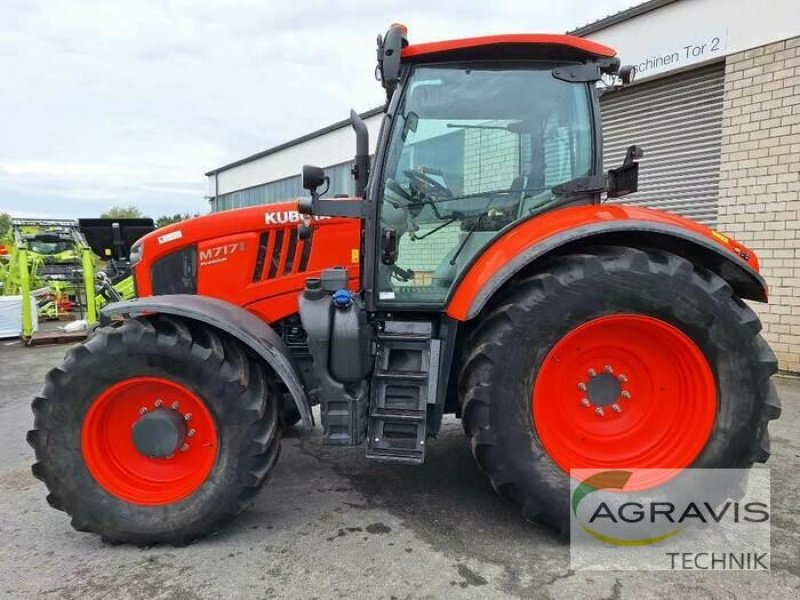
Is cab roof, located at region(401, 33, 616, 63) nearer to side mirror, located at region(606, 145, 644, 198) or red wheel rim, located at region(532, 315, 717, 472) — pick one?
side mirror, located at region(606, 145, 644, 198)

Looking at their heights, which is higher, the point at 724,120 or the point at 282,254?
the point at 724,120

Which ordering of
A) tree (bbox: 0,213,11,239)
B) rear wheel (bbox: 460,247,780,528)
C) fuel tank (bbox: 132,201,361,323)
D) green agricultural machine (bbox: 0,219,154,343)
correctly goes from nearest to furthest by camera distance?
rear wheel (bbox: 460,247,780,528)
fuel tank (bbox: 132,201,361,323)
green agricultural machine (bbox: 0,219,154,343)
tree (bbox: 0,213,11,239)

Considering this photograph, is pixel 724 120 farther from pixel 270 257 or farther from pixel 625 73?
pixel 270 257

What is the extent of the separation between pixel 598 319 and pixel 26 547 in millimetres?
2909

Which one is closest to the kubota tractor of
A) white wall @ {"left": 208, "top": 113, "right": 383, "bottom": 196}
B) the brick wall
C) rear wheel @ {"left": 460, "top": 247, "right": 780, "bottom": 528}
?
rear wheel @ {"left": 460, "top": 247, "right": 780, "bottom": 528}

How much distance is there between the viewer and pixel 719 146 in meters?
6.19

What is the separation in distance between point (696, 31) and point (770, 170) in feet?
5.55

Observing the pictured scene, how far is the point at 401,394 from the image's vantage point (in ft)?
9.32

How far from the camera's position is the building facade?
18.4 feet

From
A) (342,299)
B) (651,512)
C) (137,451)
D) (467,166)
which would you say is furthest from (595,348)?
(137,451)

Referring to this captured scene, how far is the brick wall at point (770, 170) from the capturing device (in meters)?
5.58

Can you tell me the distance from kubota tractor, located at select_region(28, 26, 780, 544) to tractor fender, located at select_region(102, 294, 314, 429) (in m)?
0.02

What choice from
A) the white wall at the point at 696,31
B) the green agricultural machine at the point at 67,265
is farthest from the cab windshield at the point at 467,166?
the green agricultural machine at the point at 67,265

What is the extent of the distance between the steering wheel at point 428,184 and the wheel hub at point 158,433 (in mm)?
1656
